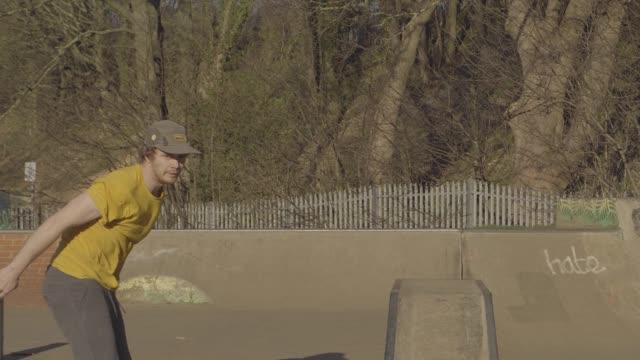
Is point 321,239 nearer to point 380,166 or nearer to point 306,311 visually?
point 306,311

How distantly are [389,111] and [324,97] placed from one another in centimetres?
166

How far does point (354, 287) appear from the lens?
43.3 feet

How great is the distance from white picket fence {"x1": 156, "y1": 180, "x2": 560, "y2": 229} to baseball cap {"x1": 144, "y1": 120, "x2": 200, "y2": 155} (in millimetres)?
11439

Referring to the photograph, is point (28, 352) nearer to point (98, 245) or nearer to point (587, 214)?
point (98, 245)

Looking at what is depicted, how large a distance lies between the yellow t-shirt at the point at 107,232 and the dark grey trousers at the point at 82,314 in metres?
0.05

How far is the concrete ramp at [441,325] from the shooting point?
6.96 m

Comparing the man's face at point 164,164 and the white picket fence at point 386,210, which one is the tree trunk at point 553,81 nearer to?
the white picket fence at point 386,210

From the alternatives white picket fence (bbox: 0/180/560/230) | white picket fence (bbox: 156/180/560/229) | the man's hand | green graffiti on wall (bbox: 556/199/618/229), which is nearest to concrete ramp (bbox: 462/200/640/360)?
green graffiti on wall (bbox: 556/199/618/229)

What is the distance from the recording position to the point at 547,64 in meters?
20.3

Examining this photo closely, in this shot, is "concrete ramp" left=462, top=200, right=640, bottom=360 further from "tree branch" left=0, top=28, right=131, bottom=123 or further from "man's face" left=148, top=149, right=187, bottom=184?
"tree branch" left=0, top=28, right=131, bottom=123

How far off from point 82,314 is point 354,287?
8.76 metres

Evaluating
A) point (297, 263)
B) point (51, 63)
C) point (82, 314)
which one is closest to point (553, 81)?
point (297, 263)

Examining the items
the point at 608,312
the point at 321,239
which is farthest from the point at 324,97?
the point at 608,312

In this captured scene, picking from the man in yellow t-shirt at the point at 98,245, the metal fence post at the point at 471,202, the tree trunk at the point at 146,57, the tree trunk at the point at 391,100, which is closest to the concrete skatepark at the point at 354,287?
the metal fence post at the point at 471,202
